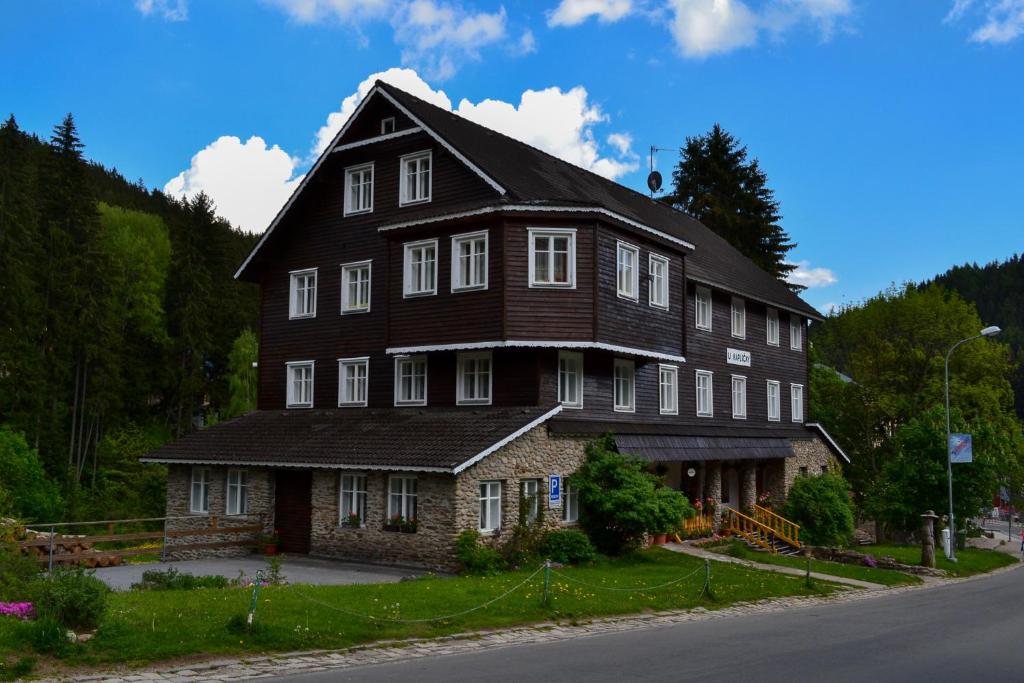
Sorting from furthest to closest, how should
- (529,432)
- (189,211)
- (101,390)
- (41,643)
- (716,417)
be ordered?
Answer: 1. (189,211)
2. (101,390)
3. (716,417)
4. (529,432)
5. (41,643)

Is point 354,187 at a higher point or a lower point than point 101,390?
higher

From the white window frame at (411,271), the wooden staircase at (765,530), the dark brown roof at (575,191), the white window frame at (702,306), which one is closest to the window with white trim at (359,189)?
the dark brown roof at (575,191)

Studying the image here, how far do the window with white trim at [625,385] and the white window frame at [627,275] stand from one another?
100 inches

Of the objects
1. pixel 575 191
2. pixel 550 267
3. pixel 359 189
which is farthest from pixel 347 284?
pixel 550 267

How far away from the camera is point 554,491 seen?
2659 centimetres

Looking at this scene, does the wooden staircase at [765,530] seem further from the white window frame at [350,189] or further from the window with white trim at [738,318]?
the white window frame at [350,189]

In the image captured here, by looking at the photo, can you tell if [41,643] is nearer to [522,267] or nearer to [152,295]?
[522,267]

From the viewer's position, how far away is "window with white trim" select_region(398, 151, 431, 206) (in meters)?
30.7

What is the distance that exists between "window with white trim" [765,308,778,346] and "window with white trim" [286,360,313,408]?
20.2 m

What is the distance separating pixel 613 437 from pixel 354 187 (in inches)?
489

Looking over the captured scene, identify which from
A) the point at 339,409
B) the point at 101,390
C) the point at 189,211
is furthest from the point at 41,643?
the point at 189,211

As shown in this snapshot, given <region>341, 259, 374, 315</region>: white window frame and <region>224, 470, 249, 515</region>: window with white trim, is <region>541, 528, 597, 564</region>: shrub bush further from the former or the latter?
<region>341, 259, 374, 315</region>: white window frame

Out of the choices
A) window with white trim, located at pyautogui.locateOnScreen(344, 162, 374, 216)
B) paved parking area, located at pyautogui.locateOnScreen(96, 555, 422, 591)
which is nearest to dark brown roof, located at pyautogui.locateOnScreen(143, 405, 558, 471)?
paved parking area, located at pyautogui.locateOnScreen(96, 555, 422, 591)

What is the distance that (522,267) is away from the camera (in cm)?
2692
